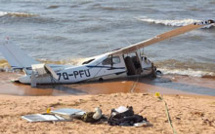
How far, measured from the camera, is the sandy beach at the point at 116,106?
955cm

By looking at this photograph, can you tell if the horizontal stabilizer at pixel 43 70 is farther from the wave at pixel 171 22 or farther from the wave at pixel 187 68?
the wave at pixel 171 22

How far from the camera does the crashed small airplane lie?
49.8 ft

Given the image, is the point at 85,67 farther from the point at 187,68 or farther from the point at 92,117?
the point at 92,117

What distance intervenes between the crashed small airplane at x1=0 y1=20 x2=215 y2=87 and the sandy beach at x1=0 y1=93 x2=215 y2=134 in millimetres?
2497

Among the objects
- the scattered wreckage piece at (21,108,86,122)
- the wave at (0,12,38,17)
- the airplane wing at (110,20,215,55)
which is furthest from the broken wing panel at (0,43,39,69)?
the wave at (0,12,38,17)

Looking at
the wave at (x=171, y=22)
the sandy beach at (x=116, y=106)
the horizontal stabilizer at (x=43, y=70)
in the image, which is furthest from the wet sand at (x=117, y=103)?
the wave at (x=171, y=22)

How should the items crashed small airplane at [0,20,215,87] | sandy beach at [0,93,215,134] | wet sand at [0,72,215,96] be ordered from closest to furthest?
sandy beach at [0,93,215,134], wet sand at [0,72,215,96], crashed small airplane at [0,20,215,87]

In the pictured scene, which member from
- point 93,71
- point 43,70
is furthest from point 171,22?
point 43,70

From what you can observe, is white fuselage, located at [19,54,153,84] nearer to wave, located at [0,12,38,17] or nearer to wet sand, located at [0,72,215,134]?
wet sand, located at [0,72,215,134]

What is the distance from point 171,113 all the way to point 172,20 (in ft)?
72.0

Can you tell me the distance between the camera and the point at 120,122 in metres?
9.87

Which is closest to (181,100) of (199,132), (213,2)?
(199,132)

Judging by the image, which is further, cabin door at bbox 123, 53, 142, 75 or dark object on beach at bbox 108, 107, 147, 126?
cabin door at bbox 123, 53, 142, 75

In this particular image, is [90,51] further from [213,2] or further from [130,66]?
[213,2]
